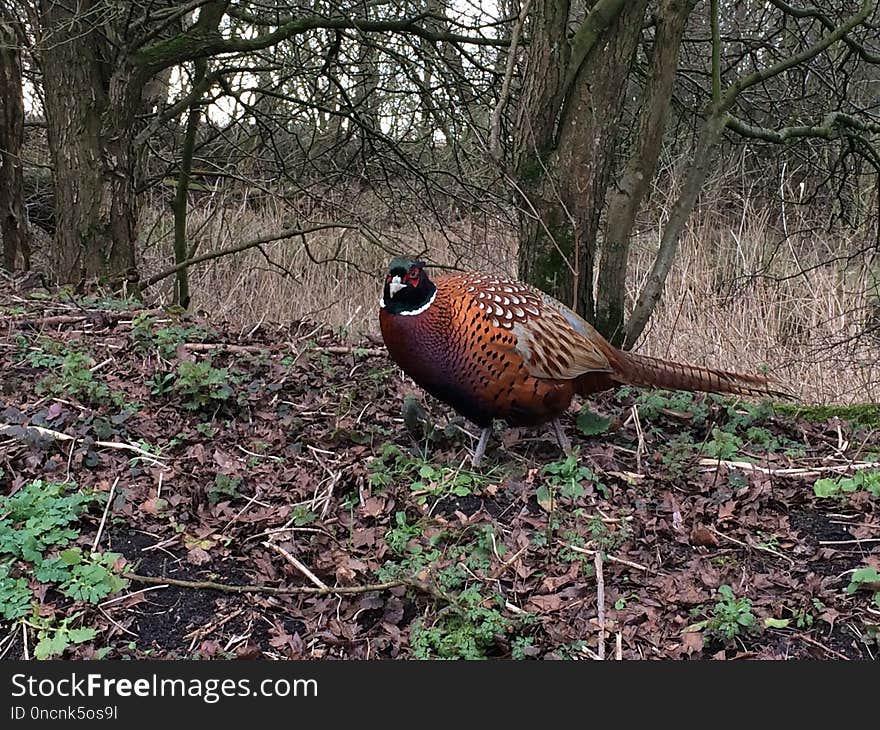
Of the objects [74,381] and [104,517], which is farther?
[74,381]

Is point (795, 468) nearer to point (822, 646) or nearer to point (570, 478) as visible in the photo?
point (570, 478)

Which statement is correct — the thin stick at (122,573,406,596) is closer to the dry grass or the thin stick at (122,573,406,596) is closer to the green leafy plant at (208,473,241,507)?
the green leafy plant at (208,473,241,507)

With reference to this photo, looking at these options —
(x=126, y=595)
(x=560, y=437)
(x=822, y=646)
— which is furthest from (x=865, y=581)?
(x=126, y=595)

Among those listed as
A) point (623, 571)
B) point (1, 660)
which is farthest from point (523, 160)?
point (1, 660)

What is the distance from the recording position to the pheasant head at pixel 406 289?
148 inches

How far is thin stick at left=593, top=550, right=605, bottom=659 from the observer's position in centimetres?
274

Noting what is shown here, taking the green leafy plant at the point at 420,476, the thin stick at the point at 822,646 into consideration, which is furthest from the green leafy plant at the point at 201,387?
the thin stick at the point at 822,646

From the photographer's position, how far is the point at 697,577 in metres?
3.03

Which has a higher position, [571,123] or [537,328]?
[571,123]

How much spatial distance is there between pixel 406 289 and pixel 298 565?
4.07ft

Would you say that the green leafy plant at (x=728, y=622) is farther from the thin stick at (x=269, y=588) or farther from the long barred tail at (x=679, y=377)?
the long barred tail at (x=679, y=377)

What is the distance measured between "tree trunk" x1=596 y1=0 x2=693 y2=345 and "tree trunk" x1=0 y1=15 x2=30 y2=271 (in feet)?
15.8

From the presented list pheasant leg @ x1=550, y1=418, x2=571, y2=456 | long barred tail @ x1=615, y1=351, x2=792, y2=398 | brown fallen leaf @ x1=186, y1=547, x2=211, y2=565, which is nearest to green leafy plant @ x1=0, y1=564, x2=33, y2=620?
brown fallen leaf @ x1=186, y1=547, x2=211, y2=565

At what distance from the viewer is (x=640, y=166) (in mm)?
4918
